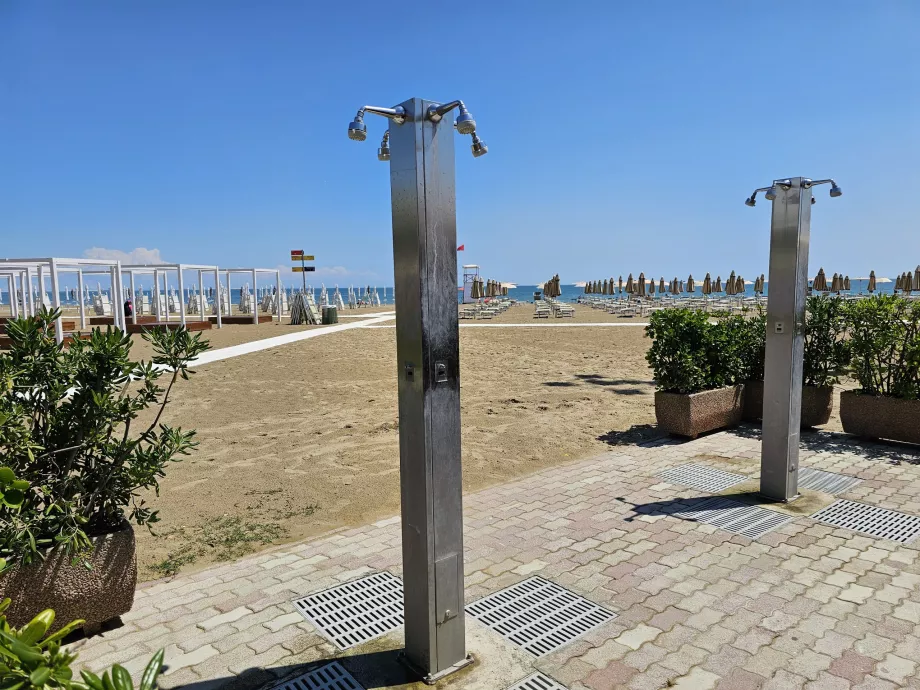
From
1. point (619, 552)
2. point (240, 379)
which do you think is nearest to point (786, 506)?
point (619, 552)

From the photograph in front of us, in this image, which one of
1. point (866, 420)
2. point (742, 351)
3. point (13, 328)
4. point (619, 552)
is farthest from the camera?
point (742, 351)

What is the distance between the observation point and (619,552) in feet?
12.6

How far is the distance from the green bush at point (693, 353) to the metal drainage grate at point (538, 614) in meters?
3.90

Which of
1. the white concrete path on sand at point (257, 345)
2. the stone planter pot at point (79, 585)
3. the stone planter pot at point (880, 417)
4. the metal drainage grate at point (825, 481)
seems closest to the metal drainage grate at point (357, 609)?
the stone planter pot at point (79, 585)

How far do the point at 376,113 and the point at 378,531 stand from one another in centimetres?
296

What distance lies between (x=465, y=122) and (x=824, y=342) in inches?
248

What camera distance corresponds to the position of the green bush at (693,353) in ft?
21.9

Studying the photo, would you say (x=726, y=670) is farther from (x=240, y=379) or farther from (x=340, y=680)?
(x=240, y=379)

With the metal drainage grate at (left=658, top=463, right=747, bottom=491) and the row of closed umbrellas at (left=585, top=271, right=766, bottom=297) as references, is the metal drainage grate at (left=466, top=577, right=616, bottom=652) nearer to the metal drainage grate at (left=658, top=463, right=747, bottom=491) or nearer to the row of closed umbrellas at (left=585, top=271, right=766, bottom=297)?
the metal drainage grate at (left=658, top=463, right=747, bottom=491)

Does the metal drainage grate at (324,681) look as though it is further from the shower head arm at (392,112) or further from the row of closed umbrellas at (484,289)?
the row of closed umbrellas at (484,289)

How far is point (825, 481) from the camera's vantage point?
5.16 meters

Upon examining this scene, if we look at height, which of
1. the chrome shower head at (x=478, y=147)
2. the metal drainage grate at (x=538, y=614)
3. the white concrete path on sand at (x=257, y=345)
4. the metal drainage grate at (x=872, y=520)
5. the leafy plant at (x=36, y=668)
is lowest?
the metal drainage grate at (x=538, y=614)

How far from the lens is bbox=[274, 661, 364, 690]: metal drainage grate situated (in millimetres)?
2541

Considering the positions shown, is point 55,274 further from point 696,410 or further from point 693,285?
point 693,285
